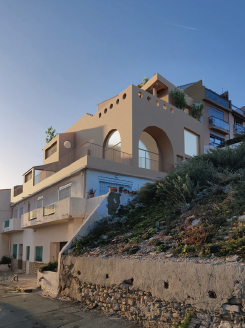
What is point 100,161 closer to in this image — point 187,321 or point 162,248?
point 162,248

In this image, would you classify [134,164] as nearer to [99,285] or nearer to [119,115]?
[119,115]

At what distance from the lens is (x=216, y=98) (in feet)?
106

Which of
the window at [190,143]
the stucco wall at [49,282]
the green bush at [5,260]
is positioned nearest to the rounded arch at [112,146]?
the window at [190,143]

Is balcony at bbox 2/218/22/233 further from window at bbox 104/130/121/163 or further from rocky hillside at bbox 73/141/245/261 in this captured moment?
rocky hillside at bbox 73/141/245/261

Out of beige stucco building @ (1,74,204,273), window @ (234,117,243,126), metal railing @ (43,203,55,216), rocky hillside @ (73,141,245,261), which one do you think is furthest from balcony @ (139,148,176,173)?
window @ (234,117,243,126)

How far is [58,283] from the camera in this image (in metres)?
10.3

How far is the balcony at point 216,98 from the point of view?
3109 cm

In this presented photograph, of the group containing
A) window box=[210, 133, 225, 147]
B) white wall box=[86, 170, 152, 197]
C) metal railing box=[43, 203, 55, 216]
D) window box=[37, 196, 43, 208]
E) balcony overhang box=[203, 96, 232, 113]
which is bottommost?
metal railing box=[43, 203, 55, 216]

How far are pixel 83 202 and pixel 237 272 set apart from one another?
947 centimetres

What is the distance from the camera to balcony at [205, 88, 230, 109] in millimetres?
31094

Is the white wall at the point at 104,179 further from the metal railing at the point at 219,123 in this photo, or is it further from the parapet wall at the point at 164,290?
the metal railing at the point at 219,123

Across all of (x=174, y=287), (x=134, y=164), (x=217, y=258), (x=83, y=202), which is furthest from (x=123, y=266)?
(x=134, y=164)

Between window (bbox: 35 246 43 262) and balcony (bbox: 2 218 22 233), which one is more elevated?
balcony (bbox: 2 218 22 233)

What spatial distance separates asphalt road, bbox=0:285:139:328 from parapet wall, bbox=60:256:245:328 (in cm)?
35
